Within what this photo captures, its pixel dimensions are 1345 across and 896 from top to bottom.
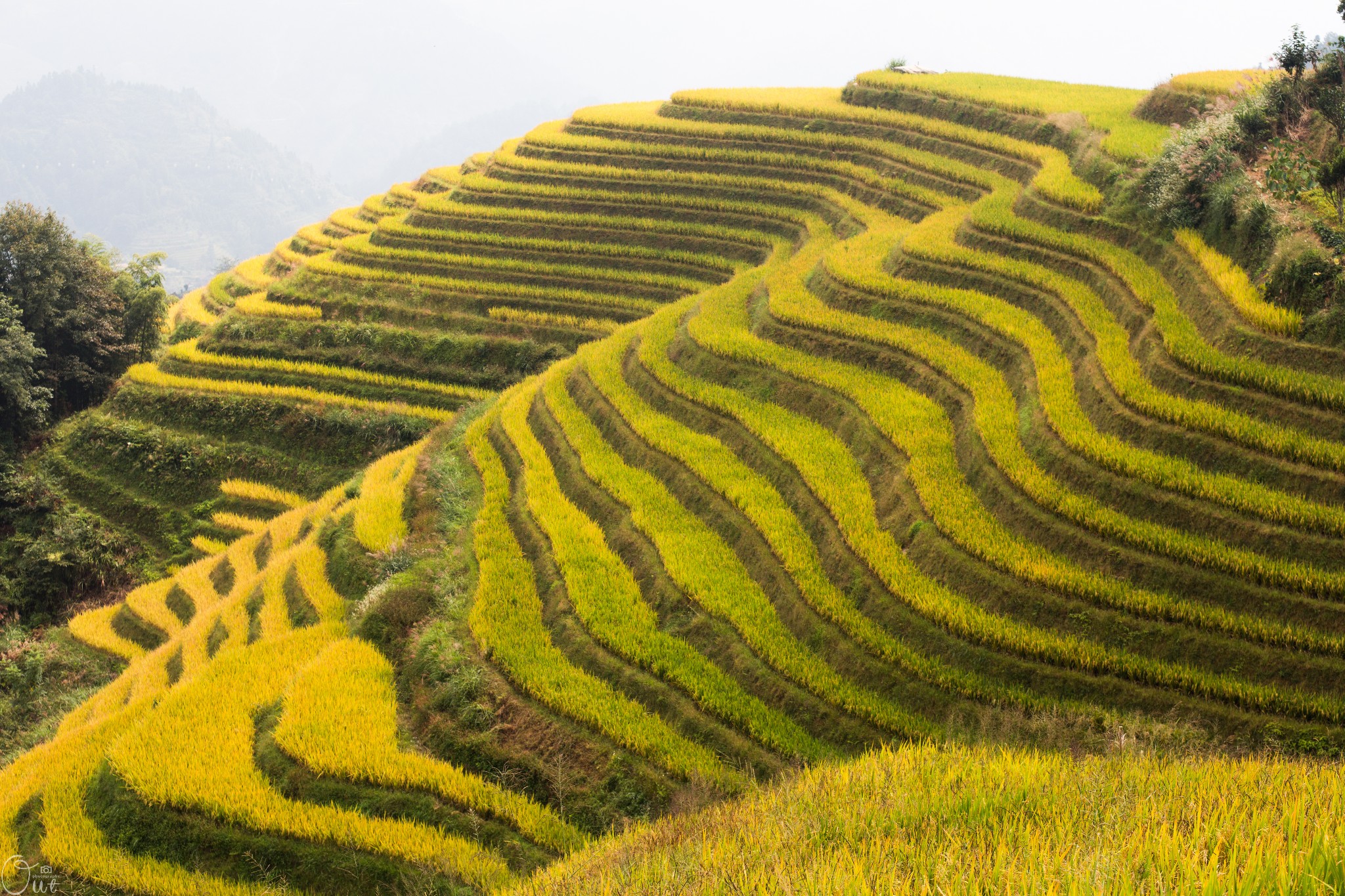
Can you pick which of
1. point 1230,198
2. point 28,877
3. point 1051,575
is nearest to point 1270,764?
point 1051,575

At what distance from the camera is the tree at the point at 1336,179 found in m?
10.2

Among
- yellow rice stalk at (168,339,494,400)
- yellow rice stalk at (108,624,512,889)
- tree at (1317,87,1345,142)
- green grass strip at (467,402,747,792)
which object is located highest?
tree at (1317,87,1345,142)

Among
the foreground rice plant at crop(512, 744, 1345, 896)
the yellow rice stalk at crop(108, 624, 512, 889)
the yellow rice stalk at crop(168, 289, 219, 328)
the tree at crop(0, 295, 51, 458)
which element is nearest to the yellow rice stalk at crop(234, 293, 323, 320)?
the tree at crop(0, 295, 51, 458)

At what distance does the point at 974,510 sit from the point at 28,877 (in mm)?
10699

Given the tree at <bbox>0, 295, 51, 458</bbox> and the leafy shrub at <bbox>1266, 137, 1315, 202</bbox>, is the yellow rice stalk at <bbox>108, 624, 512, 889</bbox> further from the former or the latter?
the tree at <bbox>0, 295, 51, 458</bbox>

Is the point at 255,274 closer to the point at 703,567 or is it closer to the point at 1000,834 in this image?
the point at 703,567

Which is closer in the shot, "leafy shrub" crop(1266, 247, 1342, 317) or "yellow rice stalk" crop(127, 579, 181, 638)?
"leafy shrub" crop(1266, 247, 1342, 317)

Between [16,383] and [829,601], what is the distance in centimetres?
2224

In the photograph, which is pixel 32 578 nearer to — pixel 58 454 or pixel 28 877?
pixel 58 454

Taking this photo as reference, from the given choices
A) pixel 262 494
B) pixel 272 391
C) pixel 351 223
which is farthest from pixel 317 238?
pixel 262 494

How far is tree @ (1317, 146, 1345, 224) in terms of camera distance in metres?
10.2

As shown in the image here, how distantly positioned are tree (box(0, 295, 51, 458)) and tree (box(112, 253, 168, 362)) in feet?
14.0

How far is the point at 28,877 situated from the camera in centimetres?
841

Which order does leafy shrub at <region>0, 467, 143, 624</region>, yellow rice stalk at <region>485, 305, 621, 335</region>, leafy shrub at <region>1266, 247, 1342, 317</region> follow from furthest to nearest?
1. yellow rice stalk at <region>485, 305, 621, 335</region>
2. leafy shrub at <region>0, 467, 143, 624</region>
3. leafy shrub at <region>1266, 247, 1342, 317</region>
